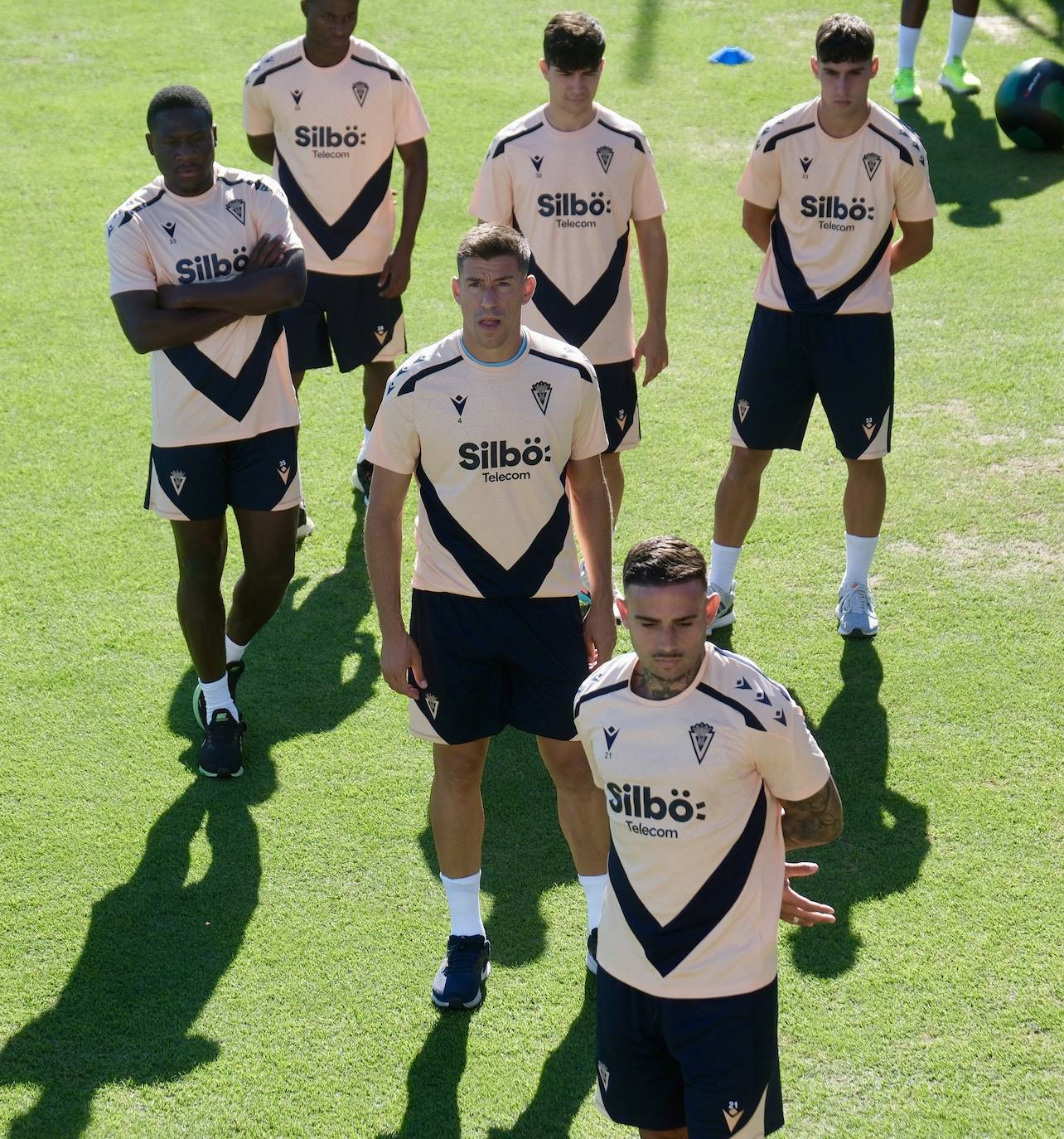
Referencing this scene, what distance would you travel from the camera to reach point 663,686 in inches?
131

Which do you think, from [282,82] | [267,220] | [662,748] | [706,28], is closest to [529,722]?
[662,748]

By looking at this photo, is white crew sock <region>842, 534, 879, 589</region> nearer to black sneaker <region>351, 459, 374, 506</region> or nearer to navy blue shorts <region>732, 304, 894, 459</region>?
navy blue shorts <region>732, 304, 894, 459</region>

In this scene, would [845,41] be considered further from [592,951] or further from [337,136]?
[592,951]

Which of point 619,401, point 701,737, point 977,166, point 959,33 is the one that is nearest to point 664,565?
point 701,737

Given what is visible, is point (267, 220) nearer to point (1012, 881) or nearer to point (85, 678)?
point (85, 678)

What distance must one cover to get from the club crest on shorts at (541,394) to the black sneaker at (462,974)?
1.66m

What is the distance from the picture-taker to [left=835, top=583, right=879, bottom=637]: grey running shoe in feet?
20.1

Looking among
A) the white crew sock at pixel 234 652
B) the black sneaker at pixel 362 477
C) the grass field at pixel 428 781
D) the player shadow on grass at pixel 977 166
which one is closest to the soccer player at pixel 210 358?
the white crew sock at pixel 234 652

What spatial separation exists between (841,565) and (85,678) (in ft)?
11.0

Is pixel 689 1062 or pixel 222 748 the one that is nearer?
pixel 689 1062

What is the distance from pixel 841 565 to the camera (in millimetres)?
6648

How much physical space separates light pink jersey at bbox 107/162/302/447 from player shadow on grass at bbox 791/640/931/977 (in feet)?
8.01

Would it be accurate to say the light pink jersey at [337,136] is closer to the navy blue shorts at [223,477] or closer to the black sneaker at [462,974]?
the navy blue shorts at [223,477]

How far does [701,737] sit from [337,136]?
4.29 metres
